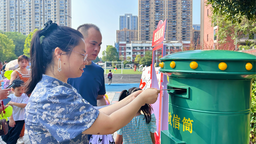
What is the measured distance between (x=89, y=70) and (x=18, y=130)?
214 cm

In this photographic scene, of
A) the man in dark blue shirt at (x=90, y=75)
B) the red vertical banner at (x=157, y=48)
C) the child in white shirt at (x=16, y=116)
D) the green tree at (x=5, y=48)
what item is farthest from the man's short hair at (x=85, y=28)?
the green tree at (x=5, y=48)

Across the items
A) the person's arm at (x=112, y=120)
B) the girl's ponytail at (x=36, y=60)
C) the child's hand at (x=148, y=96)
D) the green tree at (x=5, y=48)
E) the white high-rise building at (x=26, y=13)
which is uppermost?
the white high-rise building at (x=26, y=13)

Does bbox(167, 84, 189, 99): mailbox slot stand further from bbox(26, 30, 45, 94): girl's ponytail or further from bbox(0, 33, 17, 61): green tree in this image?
bbox(0, 33, 17, 61): green tree

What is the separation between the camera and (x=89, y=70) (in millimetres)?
2164

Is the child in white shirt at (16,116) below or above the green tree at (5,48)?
below

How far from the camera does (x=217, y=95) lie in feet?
3.80

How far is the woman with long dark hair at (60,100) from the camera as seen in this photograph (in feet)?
2.94

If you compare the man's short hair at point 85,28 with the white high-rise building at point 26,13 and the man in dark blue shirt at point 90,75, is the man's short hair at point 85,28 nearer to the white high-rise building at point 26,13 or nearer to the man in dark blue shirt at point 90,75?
the man in dark blue shirt at point 90,75

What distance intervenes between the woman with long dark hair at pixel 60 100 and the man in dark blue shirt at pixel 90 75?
2.93 feet

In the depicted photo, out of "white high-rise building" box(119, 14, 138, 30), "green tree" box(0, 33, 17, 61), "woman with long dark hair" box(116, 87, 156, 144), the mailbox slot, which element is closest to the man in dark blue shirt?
"woman with long dark hair" box(116, 87, 156, 144)

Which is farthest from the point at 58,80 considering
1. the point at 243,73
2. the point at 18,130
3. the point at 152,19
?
the point at 152,19

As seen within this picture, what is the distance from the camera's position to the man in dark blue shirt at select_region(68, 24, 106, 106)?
2045 mm

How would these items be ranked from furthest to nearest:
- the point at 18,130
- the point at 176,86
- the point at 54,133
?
the point at 18,130
the point at 176,86
the point at 54,133

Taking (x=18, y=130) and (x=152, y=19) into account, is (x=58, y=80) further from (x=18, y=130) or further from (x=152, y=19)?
(x=152, y=19)
